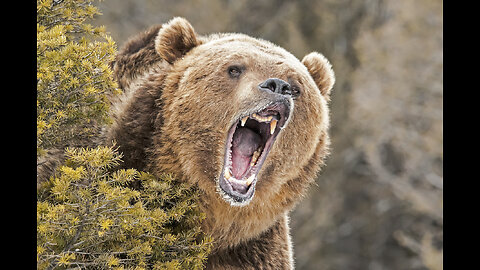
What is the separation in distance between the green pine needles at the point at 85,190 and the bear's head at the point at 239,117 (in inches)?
16.2

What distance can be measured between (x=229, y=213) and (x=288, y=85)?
998 millimetres

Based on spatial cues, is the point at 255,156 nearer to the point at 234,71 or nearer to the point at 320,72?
the point at 234,71

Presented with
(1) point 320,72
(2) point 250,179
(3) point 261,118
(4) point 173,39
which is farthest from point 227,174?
(1) point 320,72

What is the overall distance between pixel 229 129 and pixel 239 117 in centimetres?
13

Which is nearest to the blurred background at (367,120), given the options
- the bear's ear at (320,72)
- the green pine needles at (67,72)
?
the bear's ear at (320,72)

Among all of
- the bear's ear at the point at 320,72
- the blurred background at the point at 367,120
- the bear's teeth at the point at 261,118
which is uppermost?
the blurred background at the point at 367,120

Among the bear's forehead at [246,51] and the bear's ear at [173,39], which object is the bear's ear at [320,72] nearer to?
the bear's forehead at [246,51]

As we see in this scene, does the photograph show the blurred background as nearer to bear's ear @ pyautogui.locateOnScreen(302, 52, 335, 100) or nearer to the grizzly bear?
bear's ear @ pyautogui.locateOnScreen(302, 52, 335, 100)

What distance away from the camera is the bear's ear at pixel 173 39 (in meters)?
5.29

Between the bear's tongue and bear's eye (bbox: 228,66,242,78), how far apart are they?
0.45 metres

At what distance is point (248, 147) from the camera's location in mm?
5195

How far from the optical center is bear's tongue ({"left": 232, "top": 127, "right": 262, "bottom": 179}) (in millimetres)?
5098
